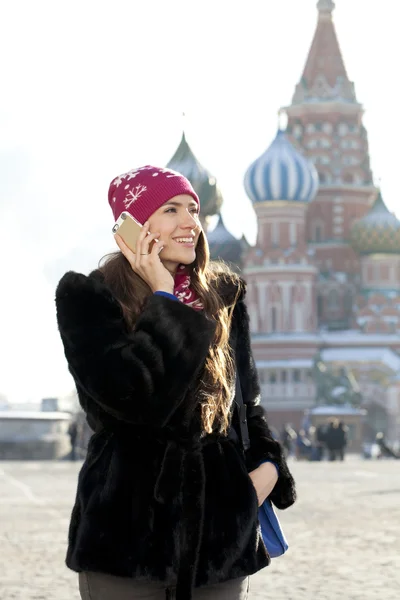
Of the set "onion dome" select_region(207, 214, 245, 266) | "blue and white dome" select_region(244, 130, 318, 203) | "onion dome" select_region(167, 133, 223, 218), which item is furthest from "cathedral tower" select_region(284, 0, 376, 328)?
"onion dome" select_region(167, 133, 223, 218)

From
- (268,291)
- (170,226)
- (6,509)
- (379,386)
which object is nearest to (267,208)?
(268,291)

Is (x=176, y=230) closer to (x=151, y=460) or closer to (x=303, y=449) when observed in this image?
(x=151, y=460)

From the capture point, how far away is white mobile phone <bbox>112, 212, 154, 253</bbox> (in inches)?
126

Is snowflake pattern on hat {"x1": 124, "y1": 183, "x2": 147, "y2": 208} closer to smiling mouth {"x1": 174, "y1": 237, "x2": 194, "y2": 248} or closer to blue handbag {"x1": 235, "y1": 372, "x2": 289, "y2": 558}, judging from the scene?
smiling mouth {"x1": 174, "y1": 237, "x2": 194, "y2": 248}

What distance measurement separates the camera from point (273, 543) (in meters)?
3.18

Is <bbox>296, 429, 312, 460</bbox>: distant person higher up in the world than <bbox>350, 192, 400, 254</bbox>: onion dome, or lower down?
lower down

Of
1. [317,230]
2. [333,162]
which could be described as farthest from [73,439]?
[333,162]

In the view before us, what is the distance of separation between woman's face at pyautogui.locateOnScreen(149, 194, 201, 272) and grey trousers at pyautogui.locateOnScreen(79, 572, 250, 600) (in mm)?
703

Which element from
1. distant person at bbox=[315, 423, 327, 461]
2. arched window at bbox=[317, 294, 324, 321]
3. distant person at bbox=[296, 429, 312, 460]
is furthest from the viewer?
arched window at bbox=[317, 294, 324, 321]

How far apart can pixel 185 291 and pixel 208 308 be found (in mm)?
69

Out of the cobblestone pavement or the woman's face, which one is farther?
the cobblestone pavement

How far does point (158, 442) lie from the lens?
9.86ft

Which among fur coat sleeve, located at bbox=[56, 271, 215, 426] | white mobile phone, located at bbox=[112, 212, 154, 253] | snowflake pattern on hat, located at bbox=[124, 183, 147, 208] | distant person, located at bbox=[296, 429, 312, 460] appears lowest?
distant person, located at bbox=[296, 429, 312, 460]

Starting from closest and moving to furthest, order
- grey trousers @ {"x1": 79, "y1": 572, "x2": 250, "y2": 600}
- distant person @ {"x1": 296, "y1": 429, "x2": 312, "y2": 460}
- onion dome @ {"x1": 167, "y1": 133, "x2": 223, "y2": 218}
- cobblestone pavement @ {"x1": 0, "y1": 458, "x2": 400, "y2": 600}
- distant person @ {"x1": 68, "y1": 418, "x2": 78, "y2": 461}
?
grey trousers @ {"x1": 79, "y1": 572, "x2": 250, "y2": 600}, cobblestone pavement @ {"x1": 0, "y1": 458, "x2": 400, "y2": 600}, distant person @ {"x1": 68, "y1": 418, "x2": 78, "y2": 461}, distant person @ {"x1": 296, "y1": 429, "x2": 312, "y2": 460}, onion dome @ {"x1": 167, "y1": 133, "x2": 223, "y2": 218}
